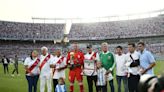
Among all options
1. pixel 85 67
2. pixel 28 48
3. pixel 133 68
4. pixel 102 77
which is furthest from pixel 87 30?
pixel 133 68

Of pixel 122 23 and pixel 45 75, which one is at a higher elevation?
pixel 122 23

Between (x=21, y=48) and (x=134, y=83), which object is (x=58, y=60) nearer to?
(x=134, y=83)

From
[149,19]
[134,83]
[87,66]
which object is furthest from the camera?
[149,19]

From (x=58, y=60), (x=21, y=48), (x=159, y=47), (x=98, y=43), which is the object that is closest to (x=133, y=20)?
(x=98, y=43)

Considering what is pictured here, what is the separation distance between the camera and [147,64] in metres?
9.38

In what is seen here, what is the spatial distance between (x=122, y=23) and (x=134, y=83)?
71632mm

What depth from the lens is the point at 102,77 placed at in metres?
11.3

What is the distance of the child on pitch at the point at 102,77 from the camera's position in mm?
11250

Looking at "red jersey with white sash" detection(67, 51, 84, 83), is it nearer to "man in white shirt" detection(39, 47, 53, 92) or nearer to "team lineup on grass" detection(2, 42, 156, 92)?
"team lineup on grass" detection(2, 42, 156, 92)

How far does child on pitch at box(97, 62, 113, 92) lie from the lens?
11.2 m

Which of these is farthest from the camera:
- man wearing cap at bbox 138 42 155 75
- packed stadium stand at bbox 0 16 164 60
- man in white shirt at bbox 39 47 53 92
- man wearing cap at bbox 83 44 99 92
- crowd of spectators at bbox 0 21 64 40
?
crowd of spectators at bbox 0 21 64 40

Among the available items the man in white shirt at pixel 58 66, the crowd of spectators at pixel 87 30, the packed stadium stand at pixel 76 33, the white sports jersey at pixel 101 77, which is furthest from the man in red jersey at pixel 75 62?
the crowd of spectators at pixel 87 30

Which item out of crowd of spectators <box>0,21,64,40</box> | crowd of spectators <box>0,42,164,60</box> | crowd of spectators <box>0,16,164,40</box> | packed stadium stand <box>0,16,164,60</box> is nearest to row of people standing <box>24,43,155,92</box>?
crowd of spectators <box>0,42,164,60</box>

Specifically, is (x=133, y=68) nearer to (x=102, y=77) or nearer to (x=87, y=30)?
(x=102, y=77)
